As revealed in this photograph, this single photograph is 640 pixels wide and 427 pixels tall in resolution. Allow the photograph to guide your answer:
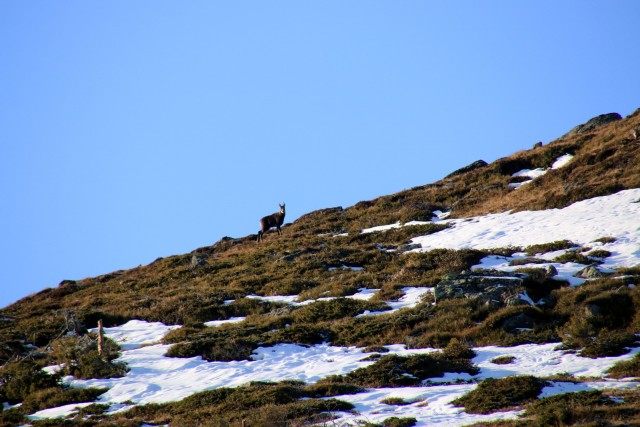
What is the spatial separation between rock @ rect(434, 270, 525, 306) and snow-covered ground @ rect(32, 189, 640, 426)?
4.78ft

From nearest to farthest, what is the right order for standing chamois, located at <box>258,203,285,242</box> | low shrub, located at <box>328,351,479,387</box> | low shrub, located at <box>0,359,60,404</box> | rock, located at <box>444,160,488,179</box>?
low shrub, located at <box>328,351,479,387</box> < low shrub, located at <box>0,359,60,404</box> < standing chamois, located at <box>258,203,285,242</box> < rock, located at <box>444,160,488,179</box>

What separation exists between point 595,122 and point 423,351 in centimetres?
4032

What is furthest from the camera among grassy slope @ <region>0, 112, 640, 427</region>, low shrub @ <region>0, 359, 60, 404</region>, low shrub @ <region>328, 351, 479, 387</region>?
grassy slope @ <region>0, 112, 640, 427</region>

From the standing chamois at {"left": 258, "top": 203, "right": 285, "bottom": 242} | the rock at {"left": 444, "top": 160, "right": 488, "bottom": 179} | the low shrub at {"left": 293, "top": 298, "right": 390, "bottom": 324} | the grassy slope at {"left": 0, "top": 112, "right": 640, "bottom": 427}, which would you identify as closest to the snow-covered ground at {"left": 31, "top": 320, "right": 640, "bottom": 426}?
the grassy slope at {"left": 0, "top": 112, "right": 640, "bottom": 427}

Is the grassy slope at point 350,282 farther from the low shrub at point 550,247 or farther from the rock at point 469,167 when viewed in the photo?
the rock at point 469,167

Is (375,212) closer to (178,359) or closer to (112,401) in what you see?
(178,359)

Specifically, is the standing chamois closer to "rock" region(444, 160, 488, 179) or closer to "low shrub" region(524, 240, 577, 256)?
"rock" region(444, 160, 488, 179)

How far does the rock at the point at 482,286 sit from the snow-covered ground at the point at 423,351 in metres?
1.46

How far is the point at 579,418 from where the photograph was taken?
9367 millimetres

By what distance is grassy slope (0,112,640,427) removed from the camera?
57.7 ft

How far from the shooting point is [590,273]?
1917 centimetres

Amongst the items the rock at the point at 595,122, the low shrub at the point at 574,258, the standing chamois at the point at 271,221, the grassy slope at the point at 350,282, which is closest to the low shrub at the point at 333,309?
the grassy slope at the point at 350,282

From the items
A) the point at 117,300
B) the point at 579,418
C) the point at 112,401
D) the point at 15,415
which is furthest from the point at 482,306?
the point at 117,300

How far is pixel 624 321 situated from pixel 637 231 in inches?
355
